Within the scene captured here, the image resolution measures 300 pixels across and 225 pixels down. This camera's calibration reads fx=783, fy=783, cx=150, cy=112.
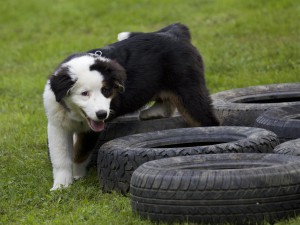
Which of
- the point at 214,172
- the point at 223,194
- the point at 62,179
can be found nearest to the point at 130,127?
the point at 62,179

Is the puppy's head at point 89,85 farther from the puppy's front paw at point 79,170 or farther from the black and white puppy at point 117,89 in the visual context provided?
the puppy's front paw at point 79,170

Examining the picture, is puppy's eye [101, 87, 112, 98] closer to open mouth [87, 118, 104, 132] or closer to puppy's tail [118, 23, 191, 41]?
open mouth [87, 118, 104, 132]

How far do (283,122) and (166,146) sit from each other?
1.02 m

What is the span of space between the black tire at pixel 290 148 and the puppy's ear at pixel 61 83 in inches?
73.3

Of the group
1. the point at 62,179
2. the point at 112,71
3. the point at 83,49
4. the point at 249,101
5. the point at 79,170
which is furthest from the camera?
the point at 83,49

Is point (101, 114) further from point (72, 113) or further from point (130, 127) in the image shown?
point (130, 127)

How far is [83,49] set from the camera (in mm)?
15172

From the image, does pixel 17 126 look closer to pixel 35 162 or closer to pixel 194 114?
pixel 35 162

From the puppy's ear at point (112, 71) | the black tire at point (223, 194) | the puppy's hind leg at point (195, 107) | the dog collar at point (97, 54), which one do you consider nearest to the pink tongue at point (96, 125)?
the puppy's ear at point (112, 71)

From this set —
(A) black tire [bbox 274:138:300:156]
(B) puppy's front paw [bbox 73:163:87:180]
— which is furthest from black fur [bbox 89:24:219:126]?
(A) black tire [bbox 274:138:300:156]

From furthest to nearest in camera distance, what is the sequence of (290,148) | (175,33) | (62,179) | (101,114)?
1. (175,33)
2. (62,179)
3. (101,114)
4. (290,148)

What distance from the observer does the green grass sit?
6230 millimetres

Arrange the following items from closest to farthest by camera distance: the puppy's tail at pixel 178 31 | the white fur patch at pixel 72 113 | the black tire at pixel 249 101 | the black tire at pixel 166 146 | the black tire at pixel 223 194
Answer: the black tire at pixel 223 194 < the black tire at pixel 166 146 < the white fur patch at pixel 72 113 < the black tire at pixel 249 101 < the puppy's tail at pixel 178 31

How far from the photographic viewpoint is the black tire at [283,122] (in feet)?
21.4
